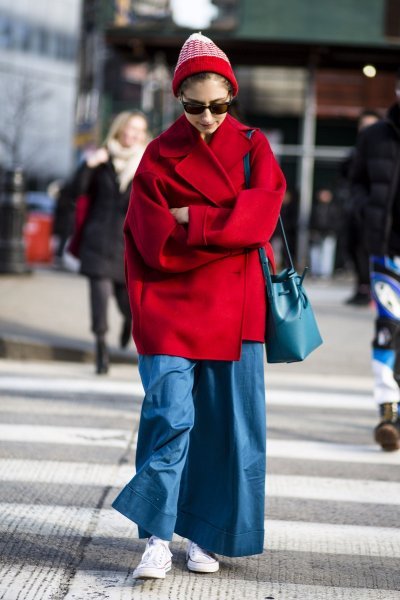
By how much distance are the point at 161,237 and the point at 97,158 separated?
Answer: 5.20 metres

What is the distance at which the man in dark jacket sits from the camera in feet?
21.8

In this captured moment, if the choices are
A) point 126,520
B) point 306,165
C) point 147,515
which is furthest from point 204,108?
point 306,165

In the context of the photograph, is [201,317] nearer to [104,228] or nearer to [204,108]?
[204,108]

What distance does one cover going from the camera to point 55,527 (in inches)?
193

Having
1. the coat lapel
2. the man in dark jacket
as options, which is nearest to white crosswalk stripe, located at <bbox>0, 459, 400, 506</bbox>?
the man in dark jacket

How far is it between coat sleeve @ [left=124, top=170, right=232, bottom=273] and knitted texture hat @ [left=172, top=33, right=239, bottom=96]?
37cm

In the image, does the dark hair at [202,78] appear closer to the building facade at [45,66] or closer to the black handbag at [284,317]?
the black handbag at [284,317]

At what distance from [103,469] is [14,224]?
11389 mm

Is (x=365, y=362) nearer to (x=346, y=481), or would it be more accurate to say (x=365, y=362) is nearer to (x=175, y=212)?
(x=346, y=481)

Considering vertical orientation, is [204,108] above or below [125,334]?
above

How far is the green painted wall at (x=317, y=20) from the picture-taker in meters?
20.6

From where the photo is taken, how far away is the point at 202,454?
4.29 metres

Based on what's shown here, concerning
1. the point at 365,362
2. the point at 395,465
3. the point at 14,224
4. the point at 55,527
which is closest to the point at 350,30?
the point at 14,224

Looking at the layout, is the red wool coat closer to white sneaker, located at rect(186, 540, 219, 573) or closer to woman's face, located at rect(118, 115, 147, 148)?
white sneaker, located at rect(186, 540, 219, 573)
